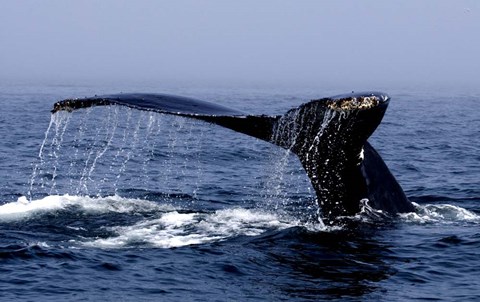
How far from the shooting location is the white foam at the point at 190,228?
32.3 feet

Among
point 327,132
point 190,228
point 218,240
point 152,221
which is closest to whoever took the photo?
point 327,132

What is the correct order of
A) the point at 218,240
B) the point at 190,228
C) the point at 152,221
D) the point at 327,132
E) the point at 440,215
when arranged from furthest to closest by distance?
the point at 440,215, the point at 152,221, the point at 190,228, the point at 218,240, the point at 327,132

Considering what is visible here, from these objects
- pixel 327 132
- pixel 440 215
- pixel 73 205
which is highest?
pixel 327 132

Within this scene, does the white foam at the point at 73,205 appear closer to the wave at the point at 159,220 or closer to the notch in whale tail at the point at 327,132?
the wave at the point at 159,220

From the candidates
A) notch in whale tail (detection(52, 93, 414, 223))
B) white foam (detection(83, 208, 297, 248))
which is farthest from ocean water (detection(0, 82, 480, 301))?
notch in whale tail (detection(52, 93, 414, 223))

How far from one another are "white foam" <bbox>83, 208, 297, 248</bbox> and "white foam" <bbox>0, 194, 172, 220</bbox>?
0.66 m

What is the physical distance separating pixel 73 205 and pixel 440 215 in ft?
16.3

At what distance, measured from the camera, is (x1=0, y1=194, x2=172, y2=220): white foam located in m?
11.4

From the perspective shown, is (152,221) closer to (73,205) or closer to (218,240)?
(218,240)

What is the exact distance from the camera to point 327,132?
28.5 ft

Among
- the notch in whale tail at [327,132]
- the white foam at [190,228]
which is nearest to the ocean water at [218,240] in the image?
the white foam at [190,228]

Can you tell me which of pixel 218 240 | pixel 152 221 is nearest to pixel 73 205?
pixel 152 221

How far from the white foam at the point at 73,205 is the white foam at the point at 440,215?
3350mm

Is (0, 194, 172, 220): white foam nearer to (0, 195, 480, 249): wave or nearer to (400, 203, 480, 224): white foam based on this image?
(0, 195, 480, 249): wave
